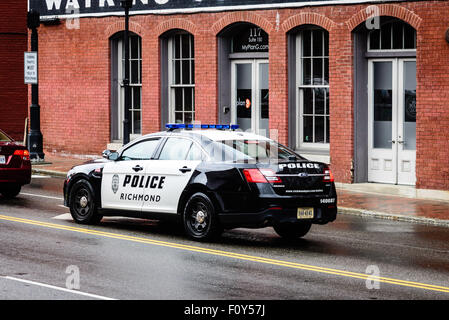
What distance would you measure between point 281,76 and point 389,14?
10.6 ft

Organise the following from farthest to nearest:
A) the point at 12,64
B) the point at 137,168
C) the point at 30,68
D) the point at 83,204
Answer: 1. the point at 12,64
2. the point at 30,68
3. the point at 83,204
4. the point at 137,168

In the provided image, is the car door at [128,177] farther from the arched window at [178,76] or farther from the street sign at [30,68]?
the street sign at [30,68]

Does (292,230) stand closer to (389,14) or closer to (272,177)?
(272,177)

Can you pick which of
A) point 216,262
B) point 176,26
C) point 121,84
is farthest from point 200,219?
point 121,84

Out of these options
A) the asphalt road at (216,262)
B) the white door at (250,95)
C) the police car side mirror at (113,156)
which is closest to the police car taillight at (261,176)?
the asphalt road at (216,262)

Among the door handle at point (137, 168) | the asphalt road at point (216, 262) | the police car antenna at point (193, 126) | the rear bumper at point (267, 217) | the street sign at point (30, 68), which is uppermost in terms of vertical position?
the street sign at point (30, 68)

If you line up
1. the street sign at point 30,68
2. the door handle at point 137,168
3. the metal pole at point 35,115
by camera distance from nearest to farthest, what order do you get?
the door handle at point 137,168 < the metal pole at point 35,115 < the street sign at point 30,68

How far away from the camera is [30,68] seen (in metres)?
25.8

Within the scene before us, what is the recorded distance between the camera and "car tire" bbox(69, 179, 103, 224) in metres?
14.9

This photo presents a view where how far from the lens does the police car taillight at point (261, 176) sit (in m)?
12.7

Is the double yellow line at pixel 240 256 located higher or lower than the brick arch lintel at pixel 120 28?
lower

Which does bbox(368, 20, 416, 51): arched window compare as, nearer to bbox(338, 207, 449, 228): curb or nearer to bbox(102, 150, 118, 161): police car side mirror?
bbox(338, 207, 449, 228): curb

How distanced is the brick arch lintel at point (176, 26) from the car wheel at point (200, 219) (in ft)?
35.1

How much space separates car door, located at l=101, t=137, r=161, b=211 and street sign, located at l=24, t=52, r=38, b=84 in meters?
11.7
